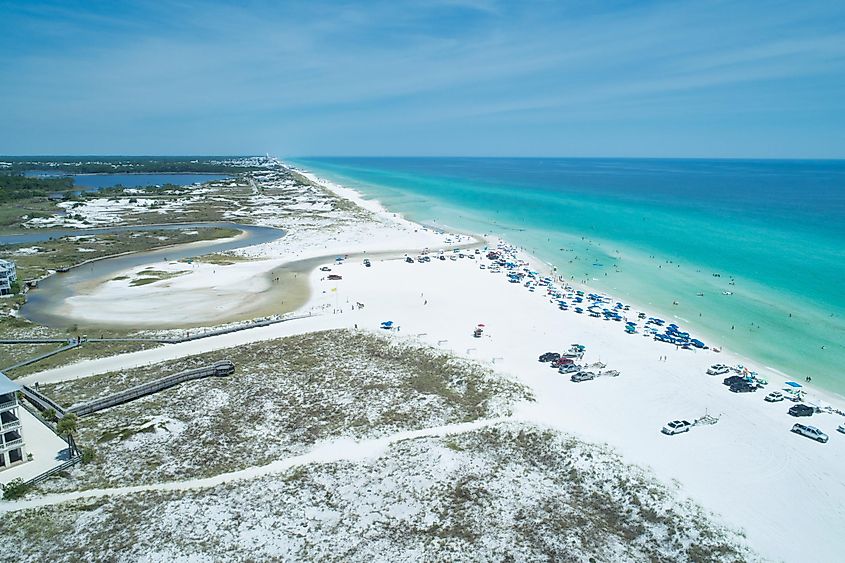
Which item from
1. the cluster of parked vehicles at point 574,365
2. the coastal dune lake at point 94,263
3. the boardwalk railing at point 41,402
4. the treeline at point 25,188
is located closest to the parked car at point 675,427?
the cluster of parked vehicles at point 574,365

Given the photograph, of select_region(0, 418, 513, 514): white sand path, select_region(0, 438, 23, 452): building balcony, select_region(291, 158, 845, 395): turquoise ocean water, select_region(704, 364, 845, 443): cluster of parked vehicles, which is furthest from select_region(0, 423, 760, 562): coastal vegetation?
select_region(291, 158, 845, 395): turquoise ocean water

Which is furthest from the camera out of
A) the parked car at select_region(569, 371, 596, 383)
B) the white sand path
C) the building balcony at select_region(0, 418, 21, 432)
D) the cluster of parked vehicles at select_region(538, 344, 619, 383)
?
the cluster of parked vehicles at select_region(538, 344, 619, 383)

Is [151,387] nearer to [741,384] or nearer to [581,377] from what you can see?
[581,377]

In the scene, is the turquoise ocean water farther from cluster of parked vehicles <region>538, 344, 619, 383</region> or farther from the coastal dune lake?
the coastal dune lake

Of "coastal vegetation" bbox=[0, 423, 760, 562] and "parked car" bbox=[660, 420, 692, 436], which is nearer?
"coastal vegetation" bbox=[0, 423, 760, 562]

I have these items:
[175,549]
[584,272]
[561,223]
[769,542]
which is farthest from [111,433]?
[561,223]

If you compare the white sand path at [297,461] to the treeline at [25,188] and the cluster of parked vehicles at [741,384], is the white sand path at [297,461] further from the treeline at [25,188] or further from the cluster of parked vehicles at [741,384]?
the treeline at [25,188]
